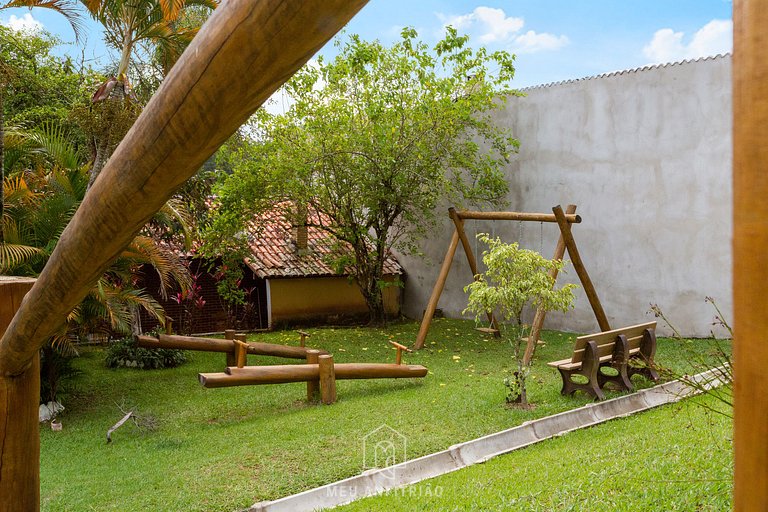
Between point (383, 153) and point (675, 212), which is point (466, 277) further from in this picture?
point (675, 212)

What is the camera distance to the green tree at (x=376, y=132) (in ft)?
44.7

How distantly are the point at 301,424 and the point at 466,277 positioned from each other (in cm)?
953

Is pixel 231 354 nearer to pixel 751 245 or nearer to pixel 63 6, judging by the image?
pixel 63 6

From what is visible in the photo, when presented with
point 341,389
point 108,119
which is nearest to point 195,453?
point 341,389

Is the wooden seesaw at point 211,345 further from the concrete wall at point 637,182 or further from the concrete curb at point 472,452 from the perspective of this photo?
the concrete wall at point 637,182

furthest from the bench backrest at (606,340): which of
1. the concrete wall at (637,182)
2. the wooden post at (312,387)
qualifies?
the wooden post at (312,387)

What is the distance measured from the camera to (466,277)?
661 inches

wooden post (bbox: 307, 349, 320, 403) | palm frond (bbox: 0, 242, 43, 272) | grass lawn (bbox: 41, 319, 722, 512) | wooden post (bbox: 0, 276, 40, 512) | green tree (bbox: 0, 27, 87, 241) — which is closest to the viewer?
wooden post (bbox: 0, 276, 40, 512)

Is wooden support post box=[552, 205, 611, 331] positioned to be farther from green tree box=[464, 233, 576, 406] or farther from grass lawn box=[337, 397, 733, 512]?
grass lawn box=[337, 397, 733, 512]

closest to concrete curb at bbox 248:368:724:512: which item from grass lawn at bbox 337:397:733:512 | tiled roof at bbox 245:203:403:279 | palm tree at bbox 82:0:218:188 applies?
grass lawn at bbox 337:397:733:512

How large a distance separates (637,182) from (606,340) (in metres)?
5.63

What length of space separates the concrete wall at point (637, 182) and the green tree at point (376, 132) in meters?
0.99

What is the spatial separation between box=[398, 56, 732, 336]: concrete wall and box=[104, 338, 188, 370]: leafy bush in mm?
8040

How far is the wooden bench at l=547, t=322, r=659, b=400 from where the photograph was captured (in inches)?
321
